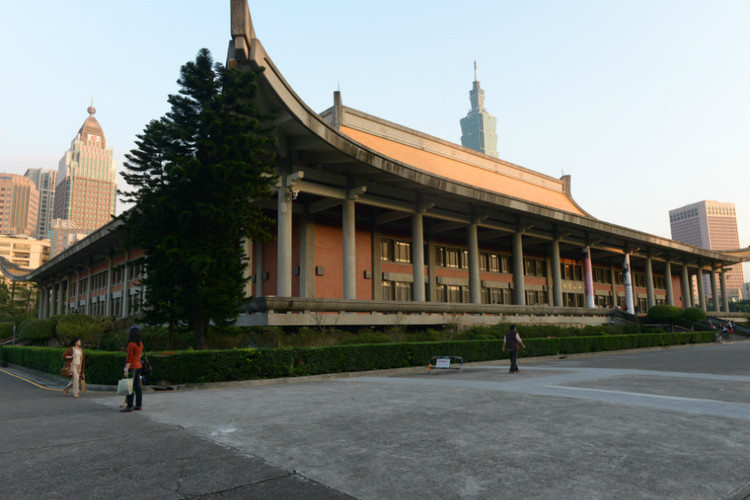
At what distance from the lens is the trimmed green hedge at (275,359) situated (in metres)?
15.4

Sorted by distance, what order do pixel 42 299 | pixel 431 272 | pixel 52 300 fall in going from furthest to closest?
pixel 42 299, pixel 52 300, pixel 431 272

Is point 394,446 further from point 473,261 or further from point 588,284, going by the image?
point 588,284

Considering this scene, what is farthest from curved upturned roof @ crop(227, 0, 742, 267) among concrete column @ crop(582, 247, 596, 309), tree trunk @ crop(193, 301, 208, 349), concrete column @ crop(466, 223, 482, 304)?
tree trunk @ crop(193, 301, 208, 349)

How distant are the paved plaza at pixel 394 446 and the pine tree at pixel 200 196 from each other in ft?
21.1

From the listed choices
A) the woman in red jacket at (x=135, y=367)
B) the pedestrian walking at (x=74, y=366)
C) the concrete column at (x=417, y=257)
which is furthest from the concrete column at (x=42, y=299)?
the woman in red jacket at (x=135, y=367)

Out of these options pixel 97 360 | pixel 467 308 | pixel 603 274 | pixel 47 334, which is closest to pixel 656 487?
pixel 97 360

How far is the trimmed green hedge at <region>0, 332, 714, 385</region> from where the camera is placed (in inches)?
608

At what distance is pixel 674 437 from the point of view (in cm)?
712

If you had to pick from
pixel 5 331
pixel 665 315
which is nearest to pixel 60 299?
pixel 5 331

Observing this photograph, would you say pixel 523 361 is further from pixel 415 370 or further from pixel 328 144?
pixel 328 144

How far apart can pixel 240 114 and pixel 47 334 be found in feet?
86.2

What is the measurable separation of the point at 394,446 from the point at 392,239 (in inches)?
1355

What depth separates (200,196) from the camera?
61.8 feet

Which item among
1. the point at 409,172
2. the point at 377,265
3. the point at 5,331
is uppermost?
the point at 409,172
